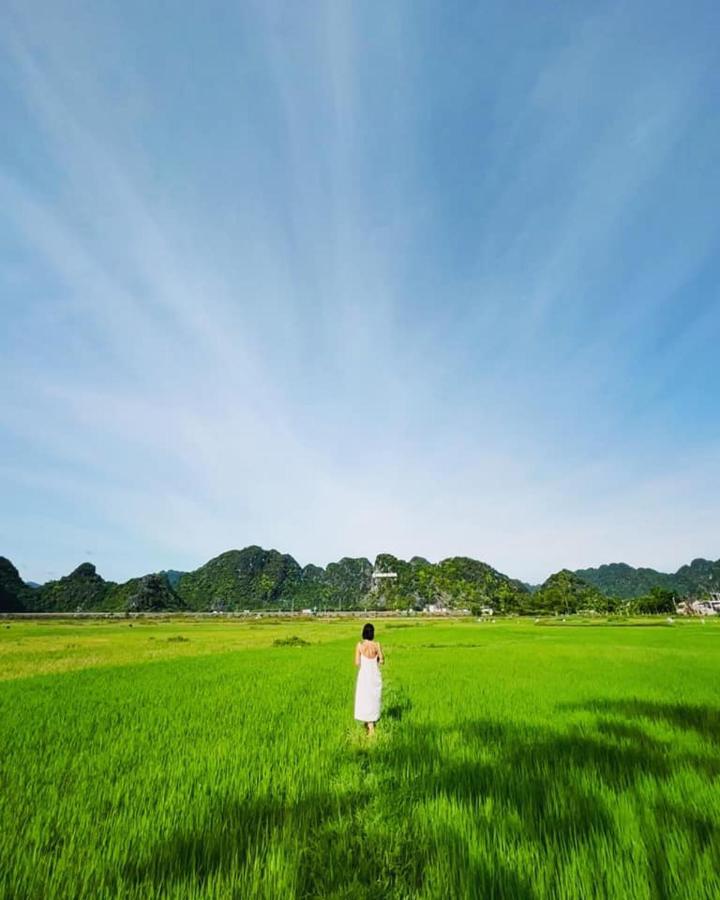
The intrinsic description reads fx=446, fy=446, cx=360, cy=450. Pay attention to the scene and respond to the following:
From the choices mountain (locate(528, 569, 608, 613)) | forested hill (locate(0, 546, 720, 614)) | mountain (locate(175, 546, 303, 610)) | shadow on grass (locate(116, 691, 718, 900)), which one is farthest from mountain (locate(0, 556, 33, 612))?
shadow on grass (locate(116, 691, 718, 900))

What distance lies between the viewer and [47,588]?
116 m

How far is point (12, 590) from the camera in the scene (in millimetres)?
100438

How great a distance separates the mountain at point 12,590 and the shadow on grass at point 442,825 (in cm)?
11987

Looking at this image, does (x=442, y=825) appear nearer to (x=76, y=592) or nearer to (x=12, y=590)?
(x=12, y=590)

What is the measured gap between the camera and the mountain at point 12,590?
95.4 meters

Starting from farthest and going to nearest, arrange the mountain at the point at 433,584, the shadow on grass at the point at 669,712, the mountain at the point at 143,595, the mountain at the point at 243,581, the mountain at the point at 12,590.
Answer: the mountain at the point at 243,581, the mountain at the point at 433,584, the mountain at the point at 143,595, the mountain at the point at 12,590, the shadow on grass at the point at 669,712

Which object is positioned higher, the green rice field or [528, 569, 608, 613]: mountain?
[528, 569, 608, 613]: mountain

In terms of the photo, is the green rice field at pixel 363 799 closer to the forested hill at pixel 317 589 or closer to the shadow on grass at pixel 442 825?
the shadow on grass at pixel 442 825

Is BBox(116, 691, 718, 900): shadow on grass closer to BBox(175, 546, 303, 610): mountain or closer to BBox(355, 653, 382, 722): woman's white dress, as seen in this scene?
BBox(355, 653, 382, 722): woman's white dress

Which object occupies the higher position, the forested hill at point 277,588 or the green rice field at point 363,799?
the forested hill at point 277,588

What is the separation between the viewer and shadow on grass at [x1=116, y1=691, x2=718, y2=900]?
8.54 feet

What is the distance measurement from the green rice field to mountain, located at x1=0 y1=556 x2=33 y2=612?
376ft

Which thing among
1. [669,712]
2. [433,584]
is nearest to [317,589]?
[433,584]

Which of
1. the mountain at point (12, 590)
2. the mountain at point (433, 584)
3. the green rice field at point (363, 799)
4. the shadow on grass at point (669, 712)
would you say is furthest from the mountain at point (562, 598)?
the mountain at point (12, 590)
